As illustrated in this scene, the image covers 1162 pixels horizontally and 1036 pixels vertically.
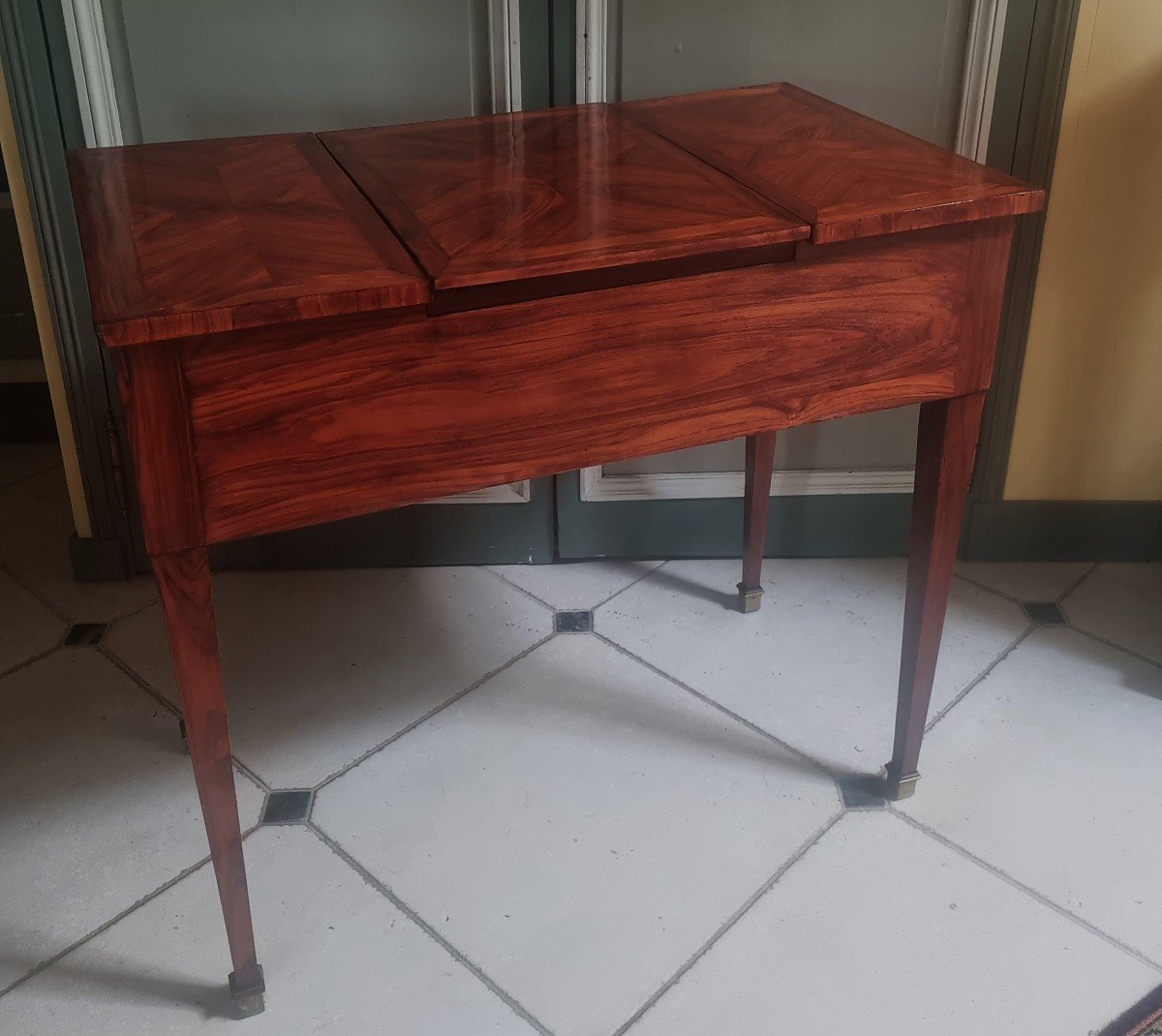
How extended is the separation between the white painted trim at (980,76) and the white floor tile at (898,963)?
104 centimetres

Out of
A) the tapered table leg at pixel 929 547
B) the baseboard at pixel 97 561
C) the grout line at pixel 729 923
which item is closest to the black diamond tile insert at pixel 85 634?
the baseboard at pixel 97 561

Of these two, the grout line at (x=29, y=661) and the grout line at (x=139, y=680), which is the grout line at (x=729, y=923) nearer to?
the grout line at (x=139, y=680)

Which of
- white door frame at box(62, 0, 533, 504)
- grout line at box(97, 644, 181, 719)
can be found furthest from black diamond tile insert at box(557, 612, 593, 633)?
grout line at box(97, 644, 181, 719)

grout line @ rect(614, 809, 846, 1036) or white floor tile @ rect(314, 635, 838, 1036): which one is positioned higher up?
white floor tile @ rect(314, 635, 838, 1036)

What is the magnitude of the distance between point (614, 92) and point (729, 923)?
116 centimetres

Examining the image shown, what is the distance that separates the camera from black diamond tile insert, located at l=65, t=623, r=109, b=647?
6.35 feet

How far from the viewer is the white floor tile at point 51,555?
2.02 meters

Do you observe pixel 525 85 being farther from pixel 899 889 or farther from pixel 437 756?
pixel 899 889

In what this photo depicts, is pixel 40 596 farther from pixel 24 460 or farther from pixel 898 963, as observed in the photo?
pixel 898 963

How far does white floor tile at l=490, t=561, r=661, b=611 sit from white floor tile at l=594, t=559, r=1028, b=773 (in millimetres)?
30

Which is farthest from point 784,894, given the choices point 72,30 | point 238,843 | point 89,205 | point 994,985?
point 72,30

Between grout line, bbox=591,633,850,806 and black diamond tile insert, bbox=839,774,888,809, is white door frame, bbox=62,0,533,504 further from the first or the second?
black diamond tile insert, bbox=839,774,888,809

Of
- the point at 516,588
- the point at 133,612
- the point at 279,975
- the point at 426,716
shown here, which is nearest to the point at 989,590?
the point at 516,588

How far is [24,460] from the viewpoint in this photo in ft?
8.20
